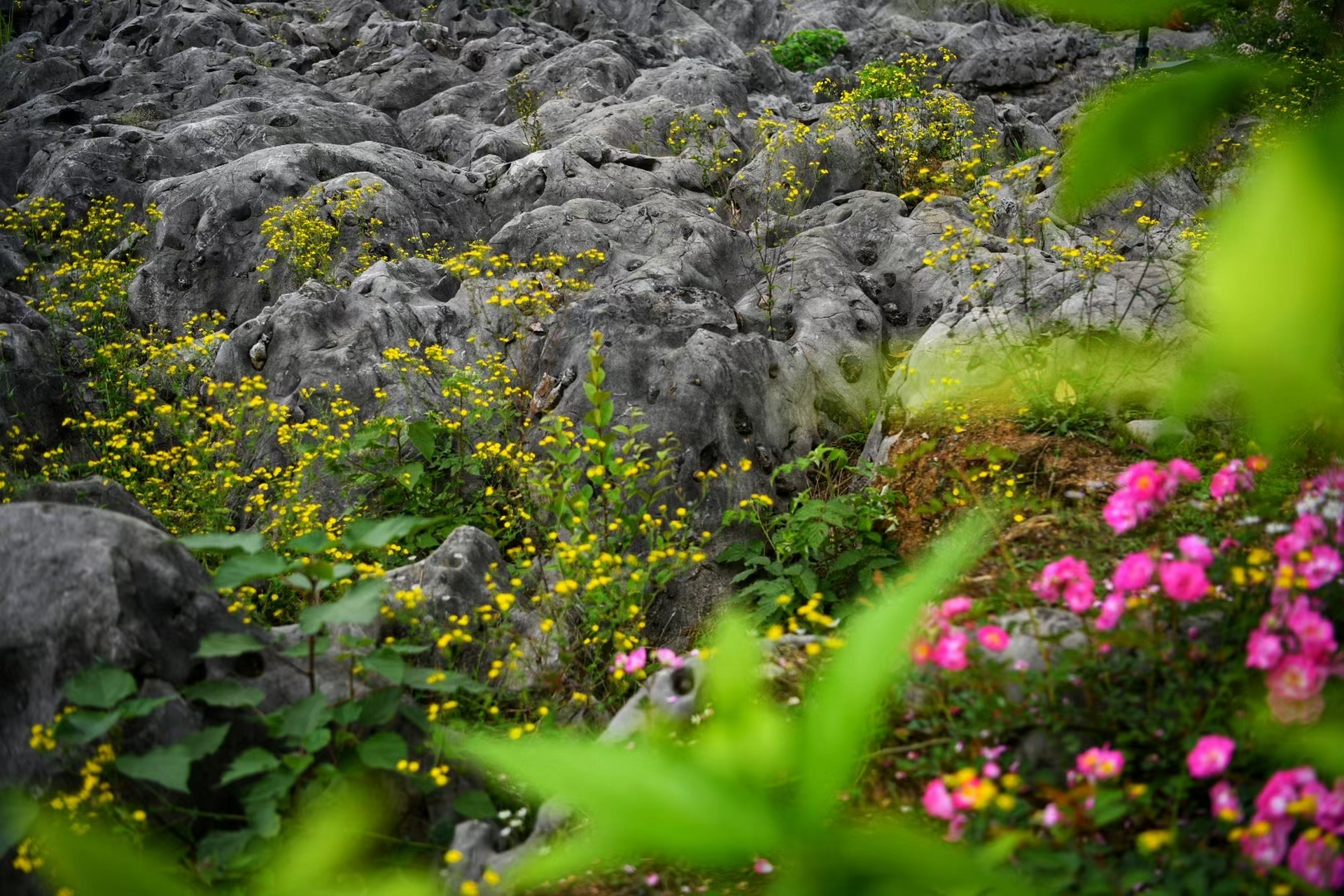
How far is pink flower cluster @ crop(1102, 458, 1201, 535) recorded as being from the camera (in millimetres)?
2193

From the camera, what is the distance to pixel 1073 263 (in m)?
5.71

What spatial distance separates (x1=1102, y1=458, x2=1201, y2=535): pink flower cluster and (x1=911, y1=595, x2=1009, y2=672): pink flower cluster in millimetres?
457

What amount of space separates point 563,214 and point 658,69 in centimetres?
771

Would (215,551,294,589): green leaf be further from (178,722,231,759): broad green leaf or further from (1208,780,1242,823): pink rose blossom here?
(1208,780,1242,823): pink rose blossom

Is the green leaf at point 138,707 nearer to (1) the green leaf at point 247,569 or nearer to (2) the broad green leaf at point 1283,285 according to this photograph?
(1) the green leaf at point 247,569

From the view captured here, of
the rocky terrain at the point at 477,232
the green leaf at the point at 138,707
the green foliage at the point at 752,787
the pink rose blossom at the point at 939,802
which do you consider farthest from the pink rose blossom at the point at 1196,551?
the green leaf at the point at 138,707

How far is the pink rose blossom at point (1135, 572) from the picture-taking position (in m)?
2.00

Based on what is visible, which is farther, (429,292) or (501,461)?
(429,292)

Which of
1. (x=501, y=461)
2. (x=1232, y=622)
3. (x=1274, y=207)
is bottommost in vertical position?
(x=501, y=461)

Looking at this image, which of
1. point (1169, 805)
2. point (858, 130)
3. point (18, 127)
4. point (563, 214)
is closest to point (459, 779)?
point (1169, 805)

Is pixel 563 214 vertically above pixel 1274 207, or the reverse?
pixel 1274 207

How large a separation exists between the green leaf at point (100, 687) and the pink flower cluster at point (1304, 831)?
2.84 m

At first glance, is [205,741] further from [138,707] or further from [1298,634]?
[1298,634]

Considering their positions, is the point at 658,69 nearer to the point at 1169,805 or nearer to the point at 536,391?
the point at 536,391
